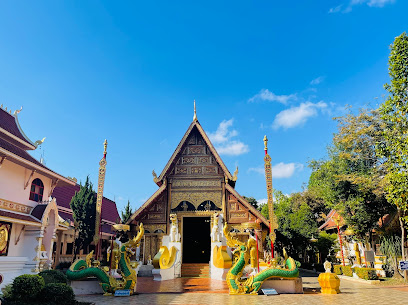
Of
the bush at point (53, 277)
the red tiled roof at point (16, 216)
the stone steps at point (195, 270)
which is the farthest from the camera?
the stone steps at point (195, 270)

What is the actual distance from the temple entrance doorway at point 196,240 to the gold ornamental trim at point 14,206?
9431 millimetres

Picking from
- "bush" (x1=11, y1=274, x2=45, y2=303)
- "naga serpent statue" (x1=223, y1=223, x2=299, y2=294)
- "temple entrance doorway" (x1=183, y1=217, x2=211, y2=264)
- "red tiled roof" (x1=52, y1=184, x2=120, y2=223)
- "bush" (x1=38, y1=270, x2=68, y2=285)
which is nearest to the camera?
"bush" (x1=11, y1=274, x2=45, y2=303)

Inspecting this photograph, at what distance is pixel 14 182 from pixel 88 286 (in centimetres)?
564

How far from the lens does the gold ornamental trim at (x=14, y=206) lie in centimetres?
1097

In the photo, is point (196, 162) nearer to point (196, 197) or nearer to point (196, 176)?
point (196, 176)

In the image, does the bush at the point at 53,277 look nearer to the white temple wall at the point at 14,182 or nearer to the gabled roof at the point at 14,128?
the white temple wall at the point at 14,182

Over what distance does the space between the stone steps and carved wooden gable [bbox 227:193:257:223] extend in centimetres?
250

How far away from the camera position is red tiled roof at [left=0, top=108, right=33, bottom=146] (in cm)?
A: 1307

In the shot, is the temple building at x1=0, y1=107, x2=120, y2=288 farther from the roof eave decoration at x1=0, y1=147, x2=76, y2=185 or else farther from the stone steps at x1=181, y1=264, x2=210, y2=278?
the stone steps at x1=181, y1=264, x2=210, y2=278

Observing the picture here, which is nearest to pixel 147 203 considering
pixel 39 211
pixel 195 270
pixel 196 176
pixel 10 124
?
pixel 196 176

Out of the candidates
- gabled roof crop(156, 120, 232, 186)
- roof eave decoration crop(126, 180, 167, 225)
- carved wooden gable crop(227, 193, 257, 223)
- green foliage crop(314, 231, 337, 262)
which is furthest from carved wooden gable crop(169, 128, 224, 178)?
green foliage crop(314, 231, 337, 262)

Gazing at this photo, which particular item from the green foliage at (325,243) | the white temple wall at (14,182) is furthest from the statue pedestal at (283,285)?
the green foliage at (325,243)

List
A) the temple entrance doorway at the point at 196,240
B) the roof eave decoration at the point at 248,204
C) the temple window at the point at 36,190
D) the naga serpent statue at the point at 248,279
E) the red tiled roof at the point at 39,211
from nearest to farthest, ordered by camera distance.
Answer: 1. the naga serpent statue at the point at 248,279
2. the red tiled roof at the point at 39,211
3. the temple window at the point at 36,190
4. the roof eave decoration at the point at 248,204
5. the temple entrance doorway at the point at 196,240

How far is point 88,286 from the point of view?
30.6 ft
